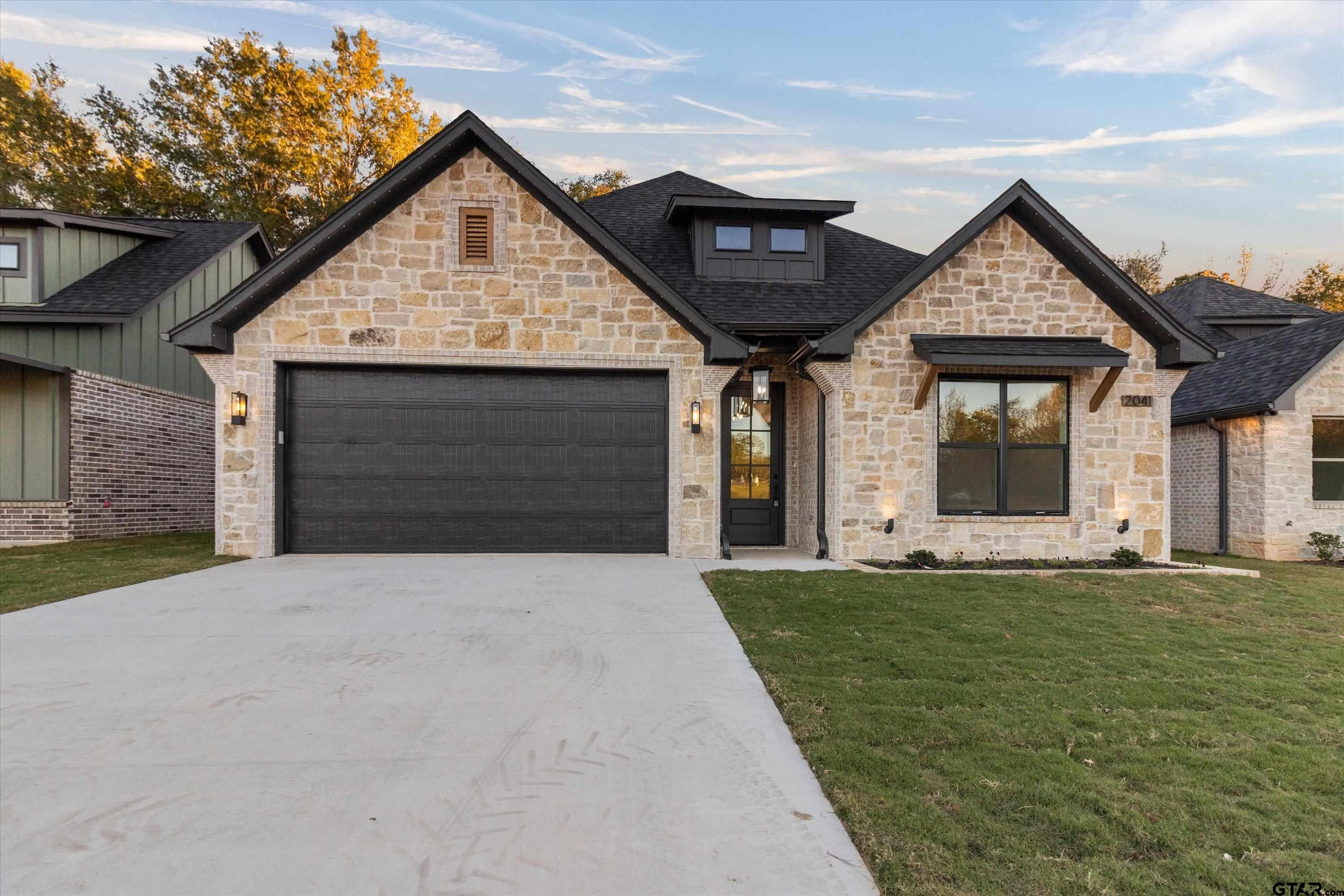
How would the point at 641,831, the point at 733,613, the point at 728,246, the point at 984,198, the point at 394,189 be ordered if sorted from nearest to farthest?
the point at 641,831 → the point at 733,613 → the point at 394,189 → the point at 728,246 → the point at 984,198

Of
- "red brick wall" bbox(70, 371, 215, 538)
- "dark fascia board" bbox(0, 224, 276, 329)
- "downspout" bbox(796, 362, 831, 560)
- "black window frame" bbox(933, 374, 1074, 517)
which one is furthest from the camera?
"dark fascia board" bbox(0, 224, 276, 329)

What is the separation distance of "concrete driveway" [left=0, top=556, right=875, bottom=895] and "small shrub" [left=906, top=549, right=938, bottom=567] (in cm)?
435

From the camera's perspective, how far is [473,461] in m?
9.54

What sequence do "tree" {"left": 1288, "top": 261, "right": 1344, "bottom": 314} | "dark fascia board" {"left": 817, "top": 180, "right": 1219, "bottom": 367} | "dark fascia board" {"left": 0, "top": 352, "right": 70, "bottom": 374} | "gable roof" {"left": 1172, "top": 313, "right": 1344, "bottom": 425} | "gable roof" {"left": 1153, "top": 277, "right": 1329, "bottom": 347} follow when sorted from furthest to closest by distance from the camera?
"tree" {"left": 1288, "top": 261, "right": 1344, "bottom": 314}, "gable roof" {"left": 1153, "top": 277, "right": 1329, "bottom": 347}, "gable roof" {"left": 1172, "top": 313, "right": 1344, "bottom": 425}, "dark fascia board" {"left": 0, "top": 352, "right": 70, "bottom": 374}, "dark fascia board" {"left": 817, "top": 180, "right": 1219, "bottom": 367}

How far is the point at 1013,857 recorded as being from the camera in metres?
2.28

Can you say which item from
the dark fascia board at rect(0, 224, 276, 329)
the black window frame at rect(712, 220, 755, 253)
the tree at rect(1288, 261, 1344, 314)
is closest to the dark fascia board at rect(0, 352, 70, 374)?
the dark fascia board at rect(0, 224, 276, 329)

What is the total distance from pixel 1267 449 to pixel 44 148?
112 ft

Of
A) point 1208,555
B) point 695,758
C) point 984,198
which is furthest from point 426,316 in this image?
point 984,198

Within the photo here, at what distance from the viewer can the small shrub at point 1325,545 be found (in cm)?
1128

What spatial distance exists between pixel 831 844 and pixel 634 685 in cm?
186

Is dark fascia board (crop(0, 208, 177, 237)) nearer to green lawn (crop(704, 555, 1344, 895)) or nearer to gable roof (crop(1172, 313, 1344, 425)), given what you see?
green lawn (crop(704, 555, 1344, 895))

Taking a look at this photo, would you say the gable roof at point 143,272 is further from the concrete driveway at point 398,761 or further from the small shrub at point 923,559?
the small shrub at point 923,559

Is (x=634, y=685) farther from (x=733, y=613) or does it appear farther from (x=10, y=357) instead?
(x=10, y=357)

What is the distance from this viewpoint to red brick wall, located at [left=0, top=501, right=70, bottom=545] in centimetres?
1131
